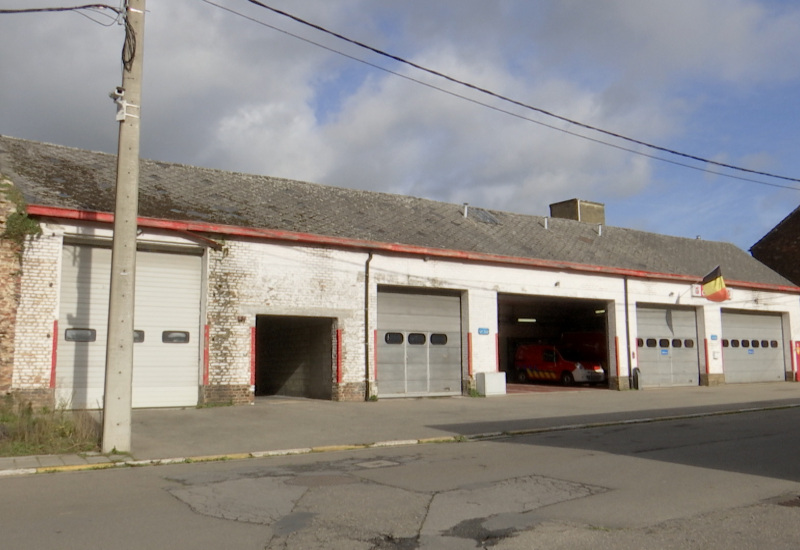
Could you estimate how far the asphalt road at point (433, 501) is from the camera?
6145mm

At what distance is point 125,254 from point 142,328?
21.3 ft

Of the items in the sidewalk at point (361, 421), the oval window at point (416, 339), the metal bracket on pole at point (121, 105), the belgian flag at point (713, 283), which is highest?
the metal bracket on pole at point (121, 105)

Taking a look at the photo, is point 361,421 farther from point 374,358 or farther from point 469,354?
point 469,354

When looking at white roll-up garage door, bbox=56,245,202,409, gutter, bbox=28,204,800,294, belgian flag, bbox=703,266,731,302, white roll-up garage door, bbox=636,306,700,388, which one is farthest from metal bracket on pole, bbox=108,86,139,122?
belgian flag, bbox=703,266,731,302

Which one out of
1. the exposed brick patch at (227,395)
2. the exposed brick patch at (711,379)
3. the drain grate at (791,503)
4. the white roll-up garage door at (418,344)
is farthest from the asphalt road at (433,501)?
the exposed brick patch at (711,379)

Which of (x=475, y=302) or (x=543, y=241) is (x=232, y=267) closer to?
(x=475, y=302)

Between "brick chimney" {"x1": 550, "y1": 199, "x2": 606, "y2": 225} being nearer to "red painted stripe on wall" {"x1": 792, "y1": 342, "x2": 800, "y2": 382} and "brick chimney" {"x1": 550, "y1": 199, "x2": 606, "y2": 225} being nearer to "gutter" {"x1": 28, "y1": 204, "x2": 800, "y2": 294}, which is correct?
"gutter" {"x1": 28, "y1": 204, "x2": 800, "y2": 294}

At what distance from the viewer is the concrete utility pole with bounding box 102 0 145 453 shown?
1102cm

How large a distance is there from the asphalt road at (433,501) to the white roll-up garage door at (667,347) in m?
16.3

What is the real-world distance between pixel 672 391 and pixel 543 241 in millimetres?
7031

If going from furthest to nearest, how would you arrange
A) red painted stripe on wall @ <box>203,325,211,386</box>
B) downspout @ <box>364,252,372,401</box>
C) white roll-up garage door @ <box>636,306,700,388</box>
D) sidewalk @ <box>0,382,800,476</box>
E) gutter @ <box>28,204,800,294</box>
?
white roll-up garage door @ <box>636,306,700,388</box> < downspout @ <box>364,252,372,401</box> < red painted stripe on wall @ <box>203,325,211,386</box> < gutter @ <box>28,204,800,294</box> < sidewalk @ <box>0,382,800,476</box>

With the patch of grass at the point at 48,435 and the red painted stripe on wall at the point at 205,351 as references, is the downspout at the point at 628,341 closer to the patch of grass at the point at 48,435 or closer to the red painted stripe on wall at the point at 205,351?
the red painted stripe on wall at the point at 205,351

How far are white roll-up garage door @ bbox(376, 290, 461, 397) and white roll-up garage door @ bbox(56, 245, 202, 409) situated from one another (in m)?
5.69

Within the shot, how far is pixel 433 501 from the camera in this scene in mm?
7574
